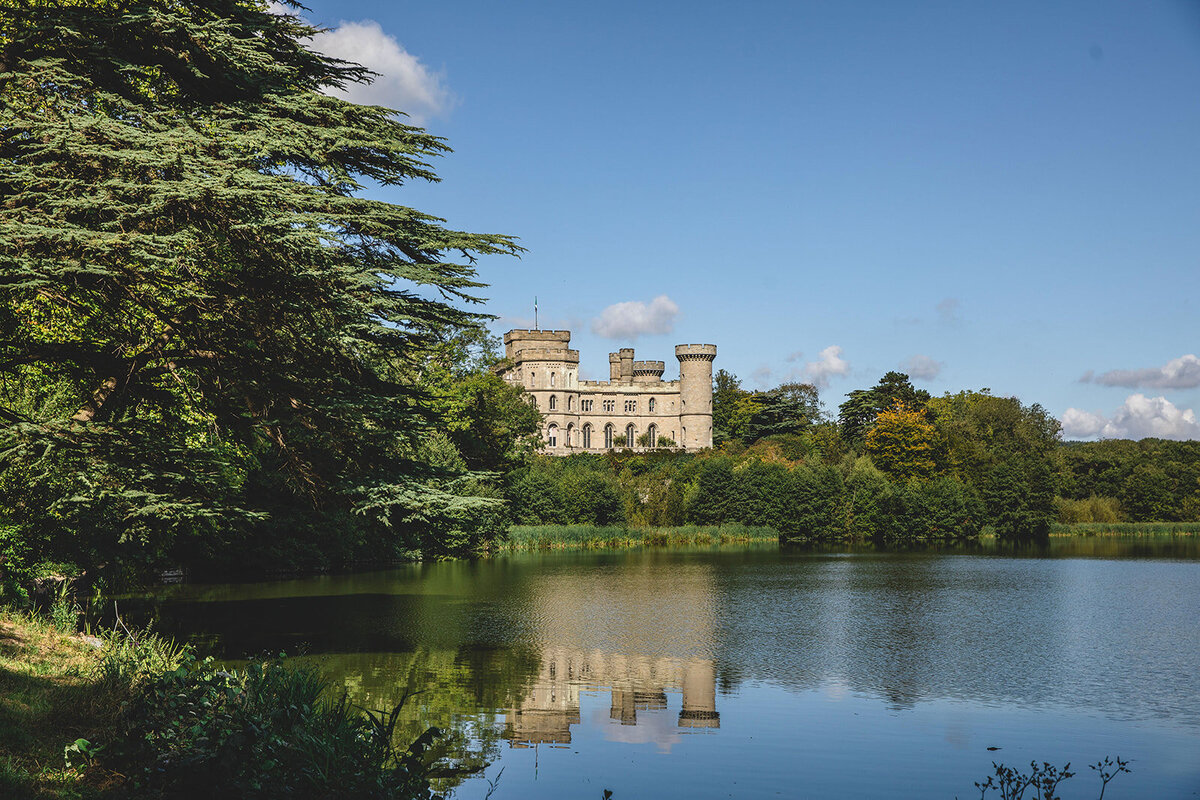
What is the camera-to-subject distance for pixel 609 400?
6169 cm

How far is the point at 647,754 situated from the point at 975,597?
11541 millimetres

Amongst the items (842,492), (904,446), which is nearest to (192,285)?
(842,492)

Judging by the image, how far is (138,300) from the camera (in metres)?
6.33

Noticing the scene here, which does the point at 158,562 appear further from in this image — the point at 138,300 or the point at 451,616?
the point at 138,300

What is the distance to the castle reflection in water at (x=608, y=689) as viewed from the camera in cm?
737

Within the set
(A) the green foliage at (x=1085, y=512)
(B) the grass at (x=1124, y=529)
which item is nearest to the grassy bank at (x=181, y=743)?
(B) the grass at (x=1124, y=529)

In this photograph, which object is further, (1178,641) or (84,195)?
(1178,641)

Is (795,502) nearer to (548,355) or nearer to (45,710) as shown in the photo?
(548,355)

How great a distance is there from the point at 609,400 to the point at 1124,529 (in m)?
31.9

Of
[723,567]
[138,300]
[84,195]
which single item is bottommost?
[723,567]

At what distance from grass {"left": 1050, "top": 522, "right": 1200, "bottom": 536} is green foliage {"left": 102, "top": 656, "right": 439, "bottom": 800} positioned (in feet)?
129

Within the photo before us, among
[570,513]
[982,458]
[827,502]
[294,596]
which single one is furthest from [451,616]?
[982,458]

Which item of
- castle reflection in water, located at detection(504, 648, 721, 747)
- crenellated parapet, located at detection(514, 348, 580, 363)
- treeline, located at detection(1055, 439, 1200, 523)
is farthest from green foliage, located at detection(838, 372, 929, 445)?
castle reflection in water, located at detection(504, 648, 721, 747)

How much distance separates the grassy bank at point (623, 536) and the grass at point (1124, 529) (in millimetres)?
13254
